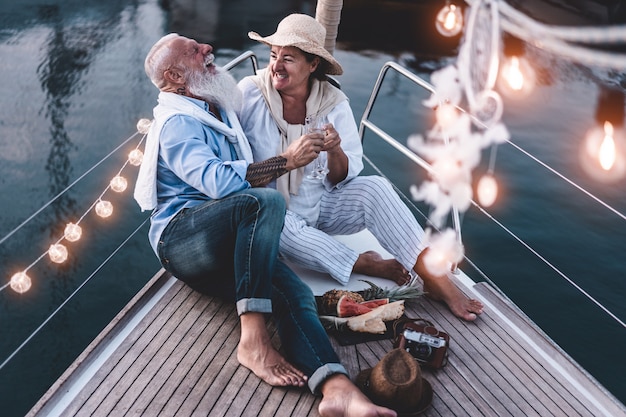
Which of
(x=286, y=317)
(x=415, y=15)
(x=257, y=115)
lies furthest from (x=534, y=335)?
(x=415, y=15)

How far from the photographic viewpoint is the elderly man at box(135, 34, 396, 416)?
76.8 inches

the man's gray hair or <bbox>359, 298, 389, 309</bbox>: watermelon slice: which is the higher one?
the man's gray hair

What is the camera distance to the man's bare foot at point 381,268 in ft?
8.39

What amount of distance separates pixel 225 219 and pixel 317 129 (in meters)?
0.49

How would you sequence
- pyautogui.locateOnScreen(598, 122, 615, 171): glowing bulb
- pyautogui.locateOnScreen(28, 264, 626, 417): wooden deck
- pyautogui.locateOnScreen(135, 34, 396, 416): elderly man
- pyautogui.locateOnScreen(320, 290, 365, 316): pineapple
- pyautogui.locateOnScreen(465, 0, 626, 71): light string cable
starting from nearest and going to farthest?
pyautogui.locateOnScreen(28, 264, 626, 417): wooden deck < pyautogui.locateOnScreen(135, 34, 396, 416): elderly man < pyautogui.locateOnScreen(320, 290, 365, 316): pineapple < pyautogui.locateOnScreen(598, 122, 615, 171): glowing bulb < pyautogui.locateOnScreen(465, 0, 626, 71): light string cable

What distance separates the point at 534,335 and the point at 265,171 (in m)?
1.20

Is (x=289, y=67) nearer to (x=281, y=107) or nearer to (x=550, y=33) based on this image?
(x=281, y=107)

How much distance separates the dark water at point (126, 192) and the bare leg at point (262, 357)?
2651 mm

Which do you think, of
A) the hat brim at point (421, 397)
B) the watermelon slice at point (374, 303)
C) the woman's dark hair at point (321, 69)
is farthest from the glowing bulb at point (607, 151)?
the hat brim at point (421, 397)

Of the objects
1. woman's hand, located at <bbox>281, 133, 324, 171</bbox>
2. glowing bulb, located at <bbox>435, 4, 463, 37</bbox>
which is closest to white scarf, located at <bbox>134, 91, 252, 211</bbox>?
woman's hand, located at <bbox>281, 133, 324, 171</bbox>

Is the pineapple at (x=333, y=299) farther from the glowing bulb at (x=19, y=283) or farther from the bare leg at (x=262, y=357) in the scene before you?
the glowing bulb at (x=19, y=283)

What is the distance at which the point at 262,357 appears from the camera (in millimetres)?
1965

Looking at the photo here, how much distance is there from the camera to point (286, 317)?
2029 mm

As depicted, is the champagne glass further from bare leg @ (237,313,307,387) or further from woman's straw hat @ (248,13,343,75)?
bare leg @ (237,313,307,387)
